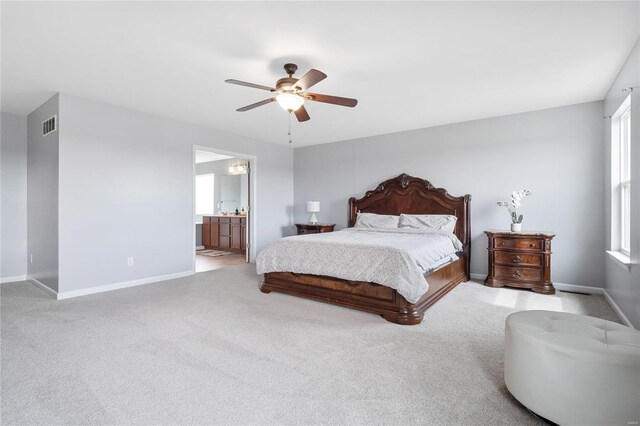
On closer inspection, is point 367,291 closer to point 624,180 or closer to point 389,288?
point 389,288

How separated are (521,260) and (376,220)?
6.96 ft

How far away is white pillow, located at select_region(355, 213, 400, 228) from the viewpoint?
5.18m

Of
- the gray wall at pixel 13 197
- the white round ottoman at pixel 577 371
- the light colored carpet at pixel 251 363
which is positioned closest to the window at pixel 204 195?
the gray wall at pixel 13 197

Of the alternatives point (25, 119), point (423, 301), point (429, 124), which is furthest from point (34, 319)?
point (429, 124)

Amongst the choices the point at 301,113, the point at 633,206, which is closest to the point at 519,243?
the point at 633,206

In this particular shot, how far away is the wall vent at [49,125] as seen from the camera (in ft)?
12.4

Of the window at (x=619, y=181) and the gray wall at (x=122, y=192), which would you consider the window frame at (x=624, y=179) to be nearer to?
the window at (x=619, y=181)

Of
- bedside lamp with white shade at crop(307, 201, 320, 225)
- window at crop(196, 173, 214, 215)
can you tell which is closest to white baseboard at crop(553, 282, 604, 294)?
bedside lamp with white shade at crop(307, 201, 320, 225)

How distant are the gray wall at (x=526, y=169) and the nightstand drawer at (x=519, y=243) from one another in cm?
49

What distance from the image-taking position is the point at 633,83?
2701mm

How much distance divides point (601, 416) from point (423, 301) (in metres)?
1.79

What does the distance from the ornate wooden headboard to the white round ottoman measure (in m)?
3.25

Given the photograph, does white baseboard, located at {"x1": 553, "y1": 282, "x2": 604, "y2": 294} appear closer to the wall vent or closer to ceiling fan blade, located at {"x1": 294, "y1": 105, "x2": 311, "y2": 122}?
ceiling fan blade, located at {"x1": 294, "y1": 105, "x2": 311, "y2": 122}

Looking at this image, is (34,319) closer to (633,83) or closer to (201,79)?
(201,79)
